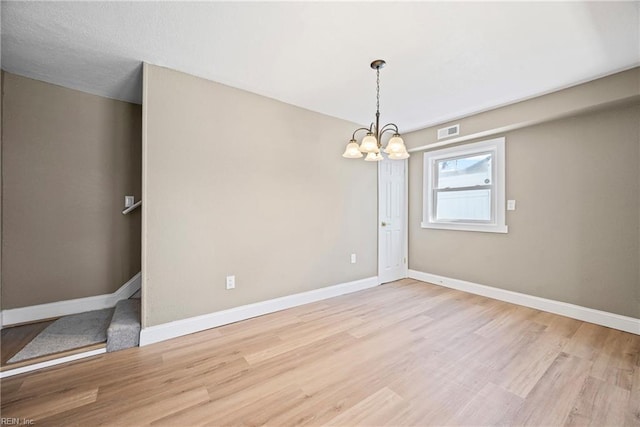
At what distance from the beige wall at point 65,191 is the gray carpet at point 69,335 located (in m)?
0.35

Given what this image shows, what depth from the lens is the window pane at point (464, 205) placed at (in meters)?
3.67

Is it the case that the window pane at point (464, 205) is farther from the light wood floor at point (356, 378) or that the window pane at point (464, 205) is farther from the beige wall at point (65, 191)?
the beige wall at point (65, 191)

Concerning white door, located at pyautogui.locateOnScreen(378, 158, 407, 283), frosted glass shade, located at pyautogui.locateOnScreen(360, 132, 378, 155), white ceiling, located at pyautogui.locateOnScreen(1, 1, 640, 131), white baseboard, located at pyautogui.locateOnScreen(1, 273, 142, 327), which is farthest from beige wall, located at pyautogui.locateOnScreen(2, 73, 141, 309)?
white door, located at pyautogui.locateOnScreen(378, 158, 407, 283)

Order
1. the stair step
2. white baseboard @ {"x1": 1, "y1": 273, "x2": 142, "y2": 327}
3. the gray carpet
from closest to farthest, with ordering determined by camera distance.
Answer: the gray carpet < the stair step < white baseboard @ {"x1": 1, "y1": 273, "x2": 142, "y2": 327}

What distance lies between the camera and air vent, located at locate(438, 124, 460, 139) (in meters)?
3.67

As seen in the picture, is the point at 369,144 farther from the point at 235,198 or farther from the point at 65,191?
the point at 65,191

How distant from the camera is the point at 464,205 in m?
3.93

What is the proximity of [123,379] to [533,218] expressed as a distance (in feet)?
14.5

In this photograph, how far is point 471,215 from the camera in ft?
12.6

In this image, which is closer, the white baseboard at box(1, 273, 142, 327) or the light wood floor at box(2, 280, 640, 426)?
the light wood floor at box(2, 280, 640, 426)

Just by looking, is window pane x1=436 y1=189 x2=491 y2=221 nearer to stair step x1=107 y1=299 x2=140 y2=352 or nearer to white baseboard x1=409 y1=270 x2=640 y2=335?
white baseboard x1=409 y1=270 x2=640 y2=335

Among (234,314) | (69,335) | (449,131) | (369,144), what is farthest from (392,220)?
(69,335)

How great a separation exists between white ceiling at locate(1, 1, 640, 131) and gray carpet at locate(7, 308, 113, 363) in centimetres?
243

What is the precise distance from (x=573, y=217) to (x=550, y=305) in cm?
107
